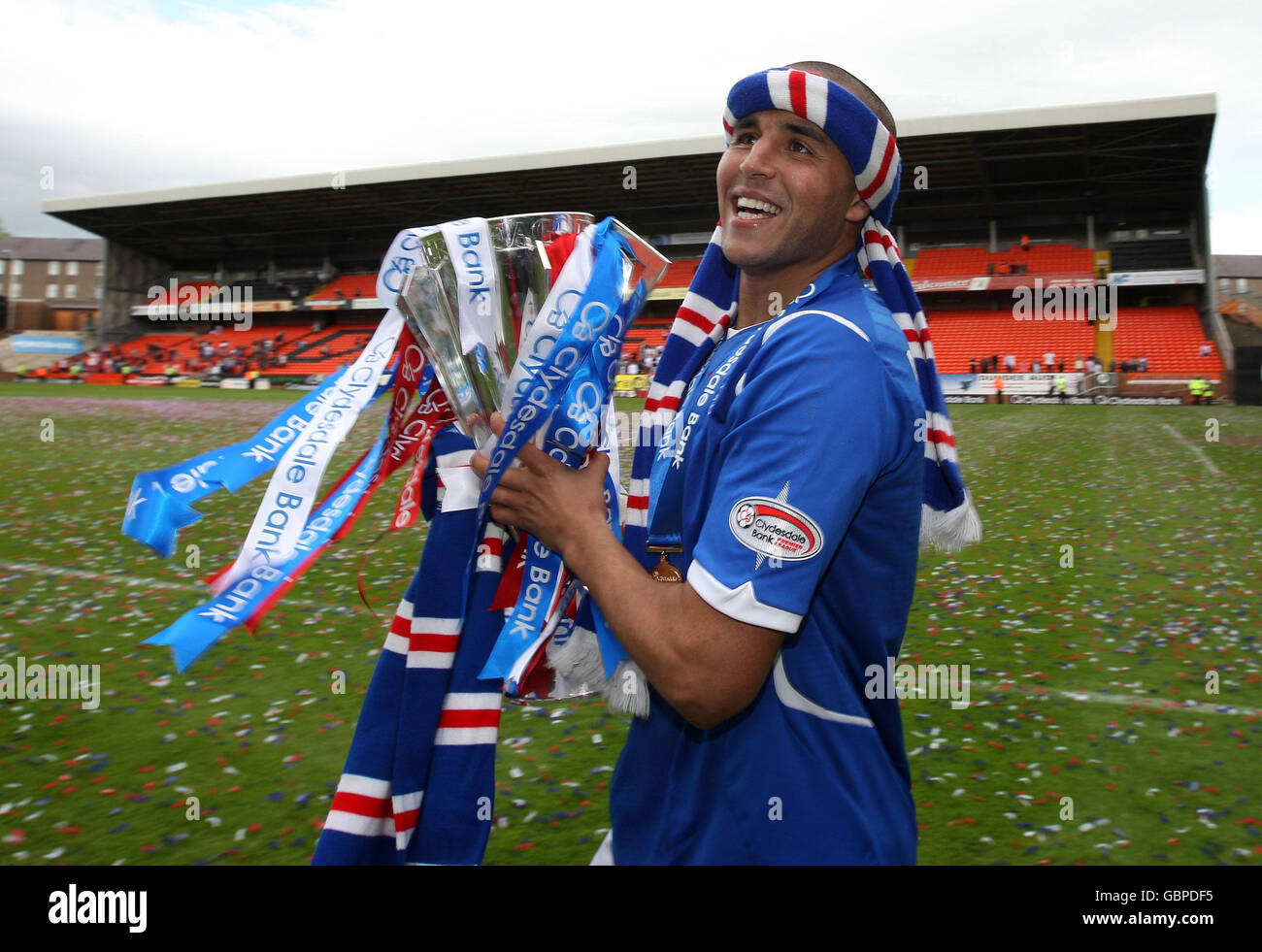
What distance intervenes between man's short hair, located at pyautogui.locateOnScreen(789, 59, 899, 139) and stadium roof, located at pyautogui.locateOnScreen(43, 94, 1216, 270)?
3135 centimetres

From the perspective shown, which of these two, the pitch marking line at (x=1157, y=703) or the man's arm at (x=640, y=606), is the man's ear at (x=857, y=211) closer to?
the man's arm at (x=640, y=606)

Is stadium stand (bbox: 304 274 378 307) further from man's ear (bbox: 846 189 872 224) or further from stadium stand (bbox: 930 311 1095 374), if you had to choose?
man's ear (bbox: 846 189 872 224)

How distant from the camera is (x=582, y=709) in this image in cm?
561

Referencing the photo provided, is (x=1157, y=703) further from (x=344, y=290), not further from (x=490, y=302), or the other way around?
(x=344, y=290)

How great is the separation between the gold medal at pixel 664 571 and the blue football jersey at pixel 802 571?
28 millimetres

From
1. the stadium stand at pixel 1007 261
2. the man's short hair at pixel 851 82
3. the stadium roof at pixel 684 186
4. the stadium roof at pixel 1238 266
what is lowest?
the man's short hair at pixel 851 82

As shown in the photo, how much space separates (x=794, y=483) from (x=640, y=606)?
341 mm

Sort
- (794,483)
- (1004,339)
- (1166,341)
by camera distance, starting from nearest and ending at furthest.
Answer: (794,483) → (1166,341) → (1004,339)

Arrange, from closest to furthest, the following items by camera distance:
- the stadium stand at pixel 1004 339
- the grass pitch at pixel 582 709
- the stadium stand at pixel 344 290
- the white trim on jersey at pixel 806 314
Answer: the white trim on jersey at pixel 806 314
the grass pitch at pixel 582 709
the stadium stand at pixel 1004 339
the stadium stand at pixel 344 290

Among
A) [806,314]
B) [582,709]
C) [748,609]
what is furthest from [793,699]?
[582,709]

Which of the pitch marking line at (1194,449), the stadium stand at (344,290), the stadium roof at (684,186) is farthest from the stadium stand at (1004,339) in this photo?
the stadium stand at (344,290)

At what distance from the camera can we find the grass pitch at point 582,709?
4.05 meters

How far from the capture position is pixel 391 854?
A: 1.87 meters

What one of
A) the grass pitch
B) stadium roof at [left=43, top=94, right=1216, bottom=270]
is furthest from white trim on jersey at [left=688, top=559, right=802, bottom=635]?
stadium roof at [left=43, top=94, right=1216, bottom=270]
